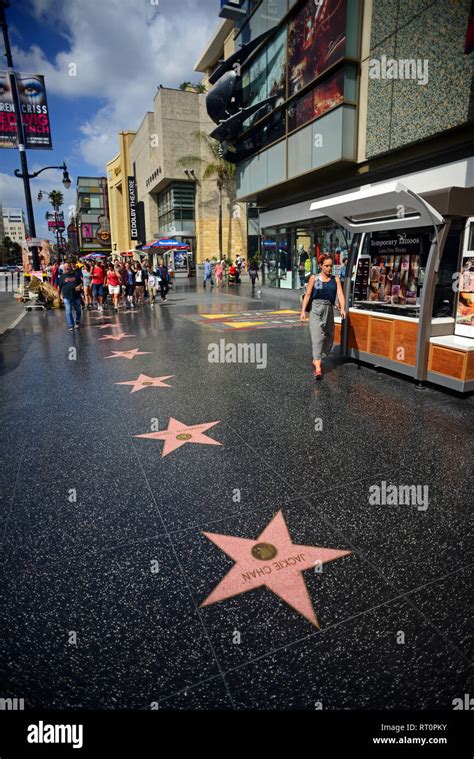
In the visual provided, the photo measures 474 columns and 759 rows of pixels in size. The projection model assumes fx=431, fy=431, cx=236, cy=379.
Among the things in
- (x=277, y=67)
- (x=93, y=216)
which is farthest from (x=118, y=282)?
(x=93, y=216)

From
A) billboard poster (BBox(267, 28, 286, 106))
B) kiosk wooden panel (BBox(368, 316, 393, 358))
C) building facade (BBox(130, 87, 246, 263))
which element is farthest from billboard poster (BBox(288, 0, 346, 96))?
building facade (BBox(130, 87, 246, 263))

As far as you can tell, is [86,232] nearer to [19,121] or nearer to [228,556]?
[19,121]

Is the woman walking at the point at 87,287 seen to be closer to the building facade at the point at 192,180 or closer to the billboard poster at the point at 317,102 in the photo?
the billboard poster at the point at 317,102

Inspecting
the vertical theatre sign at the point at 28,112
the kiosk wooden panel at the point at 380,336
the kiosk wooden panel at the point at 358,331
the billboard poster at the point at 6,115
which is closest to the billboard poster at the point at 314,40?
the vertical theatre sign at the point at 28,112

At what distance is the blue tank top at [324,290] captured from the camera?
287 inches

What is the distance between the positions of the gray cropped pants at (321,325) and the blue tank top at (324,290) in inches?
2.9

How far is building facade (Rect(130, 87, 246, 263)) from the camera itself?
146 feet

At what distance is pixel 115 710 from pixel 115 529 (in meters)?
1.54

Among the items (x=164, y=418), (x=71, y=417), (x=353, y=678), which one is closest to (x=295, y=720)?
(x=353, y=678)

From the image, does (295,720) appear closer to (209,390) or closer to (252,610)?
(252,610)

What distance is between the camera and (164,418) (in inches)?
236

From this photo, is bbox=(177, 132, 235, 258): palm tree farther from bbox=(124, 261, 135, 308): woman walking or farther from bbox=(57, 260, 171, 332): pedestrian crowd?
bbox=(124, 261, 135, 308): woman walking

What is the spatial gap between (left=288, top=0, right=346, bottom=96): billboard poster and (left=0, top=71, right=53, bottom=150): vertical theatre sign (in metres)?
10.0

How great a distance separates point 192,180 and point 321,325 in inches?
1695
